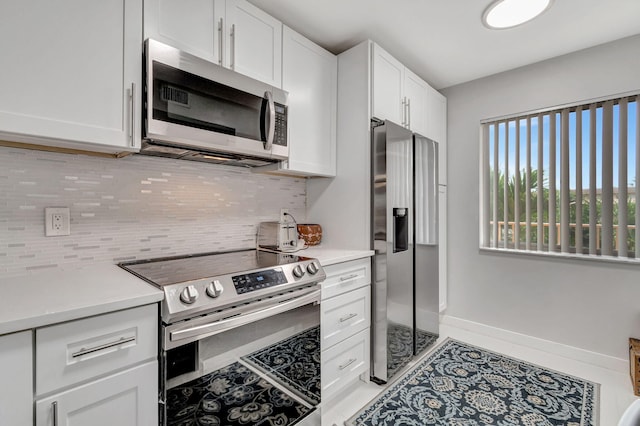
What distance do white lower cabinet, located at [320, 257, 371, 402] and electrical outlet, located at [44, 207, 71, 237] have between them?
1265mm

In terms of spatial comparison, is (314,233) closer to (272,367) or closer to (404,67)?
(272,367)

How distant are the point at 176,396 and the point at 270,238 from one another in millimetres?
1130

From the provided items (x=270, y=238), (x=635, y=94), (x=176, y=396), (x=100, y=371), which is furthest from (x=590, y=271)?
(x=100, y=371)

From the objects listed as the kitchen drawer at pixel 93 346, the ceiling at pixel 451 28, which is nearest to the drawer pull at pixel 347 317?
the kitchen drawer at pixel 93 346

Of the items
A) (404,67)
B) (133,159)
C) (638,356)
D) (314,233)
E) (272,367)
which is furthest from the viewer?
(404,67)

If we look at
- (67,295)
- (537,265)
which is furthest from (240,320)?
(537,265)

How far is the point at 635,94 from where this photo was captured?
218 centimetres

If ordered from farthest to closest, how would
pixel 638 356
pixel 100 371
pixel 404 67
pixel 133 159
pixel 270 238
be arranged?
pixel 404 67 < pixel 270 238 < pixel 638 356 < pixel 133 159 < pixel 100 371

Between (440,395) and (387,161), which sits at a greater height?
(387,161)

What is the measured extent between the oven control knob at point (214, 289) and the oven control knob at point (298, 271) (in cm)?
40

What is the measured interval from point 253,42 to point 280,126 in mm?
480

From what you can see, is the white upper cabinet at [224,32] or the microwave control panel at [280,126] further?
the microwave control panel at [280,126]

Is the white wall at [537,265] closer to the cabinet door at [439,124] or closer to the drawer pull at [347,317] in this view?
the cabinet door at [439,124]

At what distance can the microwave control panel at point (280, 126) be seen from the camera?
1.79 m
